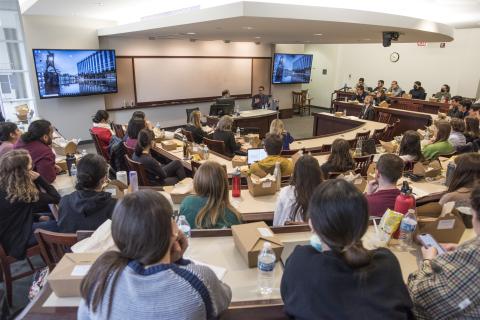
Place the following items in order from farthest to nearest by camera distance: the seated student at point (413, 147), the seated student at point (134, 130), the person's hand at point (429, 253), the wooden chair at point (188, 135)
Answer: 1. the wooden chair at point (188, 135)
2. the seated student at point (134, 130)
3. the seated student at point (413, 147)
4. the person's hand at point (429, 253)

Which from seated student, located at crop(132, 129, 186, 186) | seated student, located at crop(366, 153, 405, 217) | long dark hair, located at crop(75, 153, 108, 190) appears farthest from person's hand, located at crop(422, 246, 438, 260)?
seated student, located at crop(132, 129, 186, 186)

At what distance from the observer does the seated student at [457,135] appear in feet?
14.3

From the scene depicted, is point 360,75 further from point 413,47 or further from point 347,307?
point 347,307

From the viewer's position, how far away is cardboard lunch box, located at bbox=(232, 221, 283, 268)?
5.03ft

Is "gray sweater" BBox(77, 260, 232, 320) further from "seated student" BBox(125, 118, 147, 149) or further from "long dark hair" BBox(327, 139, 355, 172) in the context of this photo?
"seated student" BBox(125, 118, 147, 149)

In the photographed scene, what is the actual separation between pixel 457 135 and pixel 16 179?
4997mm

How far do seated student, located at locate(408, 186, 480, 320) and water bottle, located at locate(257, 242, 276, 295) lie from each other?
1.81 feet

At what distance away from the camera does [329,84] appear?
515 inches

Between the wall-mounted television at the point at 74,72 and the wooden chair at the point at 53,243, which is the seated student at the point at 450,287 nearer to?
the wooden chair at the point at 53,243

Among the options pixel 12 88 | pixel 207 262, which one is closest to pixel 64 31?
pixel 12 88

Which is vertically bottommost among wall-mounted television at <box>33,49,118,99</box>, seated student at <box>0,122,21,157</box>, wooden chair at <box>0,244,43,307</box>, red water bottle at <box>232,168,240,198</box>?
wooden chair at <box>0,244,43,307</box>

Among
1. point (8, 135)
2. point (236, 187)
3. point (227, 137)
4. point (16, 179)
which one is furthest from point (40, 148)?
point (227, 137)

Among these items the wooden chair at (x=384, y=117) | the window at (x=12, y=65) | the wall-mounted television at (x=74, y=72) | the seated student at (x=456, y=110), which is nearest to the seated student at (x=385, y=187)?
the seated student at (x=456, y=110)

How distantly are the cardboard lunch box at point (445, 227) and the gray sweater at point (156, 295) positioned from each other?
136 centimetres
